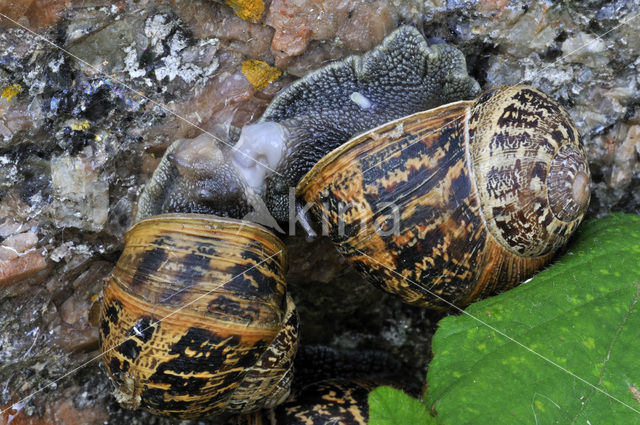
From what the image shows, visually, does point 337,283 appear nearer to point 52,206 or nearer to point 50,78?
point 52,206

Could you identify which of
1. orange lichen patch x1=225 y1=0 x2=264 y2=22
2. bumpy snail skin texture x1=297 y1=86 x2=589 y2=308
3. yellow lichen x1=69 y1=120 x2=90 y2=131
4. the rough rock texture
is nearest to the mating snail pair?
bumpy snail skin texture x1=297 y1=86 x2=589 y2=308

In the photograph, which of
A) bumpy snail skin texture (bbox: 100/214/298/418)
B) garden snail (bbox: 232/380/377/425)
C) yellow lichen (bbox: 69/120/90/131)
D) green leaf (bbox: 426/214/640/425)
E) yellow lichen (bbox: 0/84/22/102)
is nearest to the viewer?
green leaf (bbox: 426/214/640/425)

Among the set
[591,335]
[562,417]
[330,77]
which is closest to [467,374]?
[562,417]

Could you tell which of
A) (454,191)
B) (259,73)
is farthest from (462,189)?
(259,73)

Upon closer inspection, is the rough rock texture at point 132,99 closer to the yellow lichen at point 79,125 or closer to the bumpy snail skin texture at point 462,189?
the yellow lichen at point 79,125

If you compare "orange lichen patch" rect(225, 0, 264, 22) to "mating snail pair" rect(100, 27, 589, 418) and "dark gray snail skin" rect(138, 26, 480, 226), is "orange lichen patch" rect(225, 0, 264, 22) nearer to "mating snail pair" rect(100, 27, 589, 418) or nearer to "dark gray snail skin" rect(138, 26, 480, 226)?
"dark gray snail skin" rect(138, 26, 480, 226)

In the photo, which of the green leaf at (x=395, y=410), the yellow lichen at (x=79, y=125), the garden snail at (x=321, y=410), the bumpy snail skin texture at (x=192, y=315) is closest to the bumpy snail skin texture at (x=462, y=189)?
the bumpy snail skin texture at (x=192, y=315)

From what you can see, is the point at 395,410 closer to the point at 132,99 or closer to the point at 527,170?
the point at 527,170
